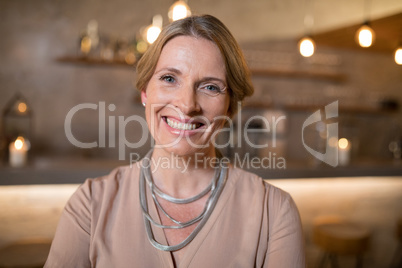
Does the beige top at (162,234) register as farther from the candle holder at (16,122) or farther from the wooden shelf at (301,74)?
the wooden shelf at (301,74)

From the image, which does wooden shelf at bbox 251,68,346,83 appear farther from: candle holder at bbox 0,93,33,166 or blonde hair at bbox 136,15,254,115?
blonde hair at bbox 136,15,254,115

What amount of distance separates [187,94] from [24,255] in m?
1.55

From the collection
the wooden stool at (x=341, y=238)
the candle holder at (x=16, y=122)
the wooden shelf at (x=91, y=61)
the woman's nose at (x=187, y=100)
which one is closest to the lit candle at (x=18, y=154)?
the candle holder at (x=16, y=122)

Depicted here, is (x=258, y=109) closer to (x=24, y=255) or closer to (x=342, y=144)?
(x=342, y=144)

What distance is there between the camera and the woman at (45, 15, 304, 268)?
1125mm

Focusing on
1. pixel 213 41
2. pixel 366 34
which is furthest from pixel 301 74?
pixel 213 41

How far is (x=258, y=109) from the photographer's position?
4520 mm

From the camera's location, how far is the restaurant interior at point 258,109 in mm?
2768

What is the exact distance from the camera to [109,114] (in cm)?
415

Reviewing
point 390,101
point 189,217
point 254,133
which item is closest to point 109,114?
point 254,133

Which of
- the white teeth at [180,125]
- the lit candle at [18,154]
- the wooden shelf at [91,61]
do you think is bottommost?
the lit candle at [18,154]

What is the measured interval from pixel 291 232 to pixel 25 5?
3.74 metres

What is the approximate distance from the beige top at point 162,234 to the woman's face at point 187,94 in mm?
247

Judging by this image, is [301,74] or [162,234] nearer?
[162,234]
